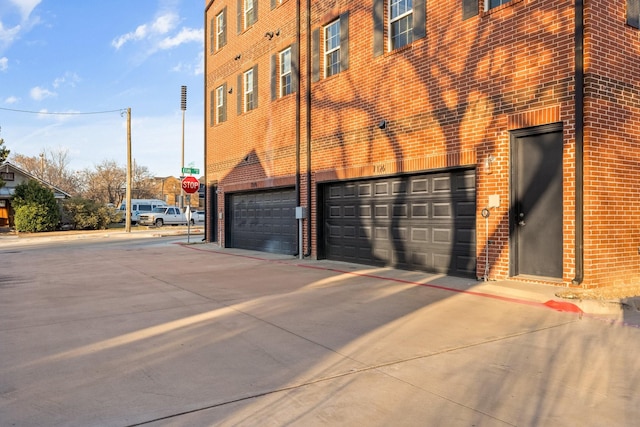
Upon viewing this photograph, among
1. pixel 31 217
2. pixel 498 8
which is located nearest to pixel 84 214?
pixel 31 217

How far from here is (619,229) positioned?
27.8ft

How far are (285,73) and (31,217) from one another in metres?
26.0

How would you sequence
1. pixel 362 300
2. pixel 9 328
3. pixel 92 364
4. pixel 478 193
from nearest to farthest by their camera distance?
pixel 92 364 → pixel 9 328 → pixel 362 300 → pixel 478 193

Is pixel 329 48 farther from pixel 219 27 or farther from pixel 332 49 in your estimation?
pixel 219 27

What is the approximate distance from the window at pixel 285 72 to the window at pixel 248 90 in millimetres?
2396

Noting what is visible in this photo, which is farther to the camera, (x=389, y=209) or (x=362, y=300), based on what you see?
(x=389, y=209)

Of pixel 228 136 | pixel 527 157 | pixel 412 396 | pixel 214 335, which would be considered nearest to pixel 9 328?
pixel 214 335

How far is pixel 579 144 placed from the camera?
791cm

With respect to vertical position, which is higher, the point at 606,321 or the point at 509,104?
the point at 509,104

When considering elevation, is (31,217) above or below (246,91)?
below

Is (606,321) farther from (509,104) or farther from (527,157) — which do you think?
(509,104)

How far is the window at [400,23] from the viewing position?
11.6m

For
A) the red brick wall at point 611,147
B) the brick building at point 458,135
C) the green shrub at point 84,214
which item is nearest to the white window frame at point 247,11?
the brick building at point 458,135

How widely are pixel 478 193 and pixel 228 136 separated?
42.7 ft
